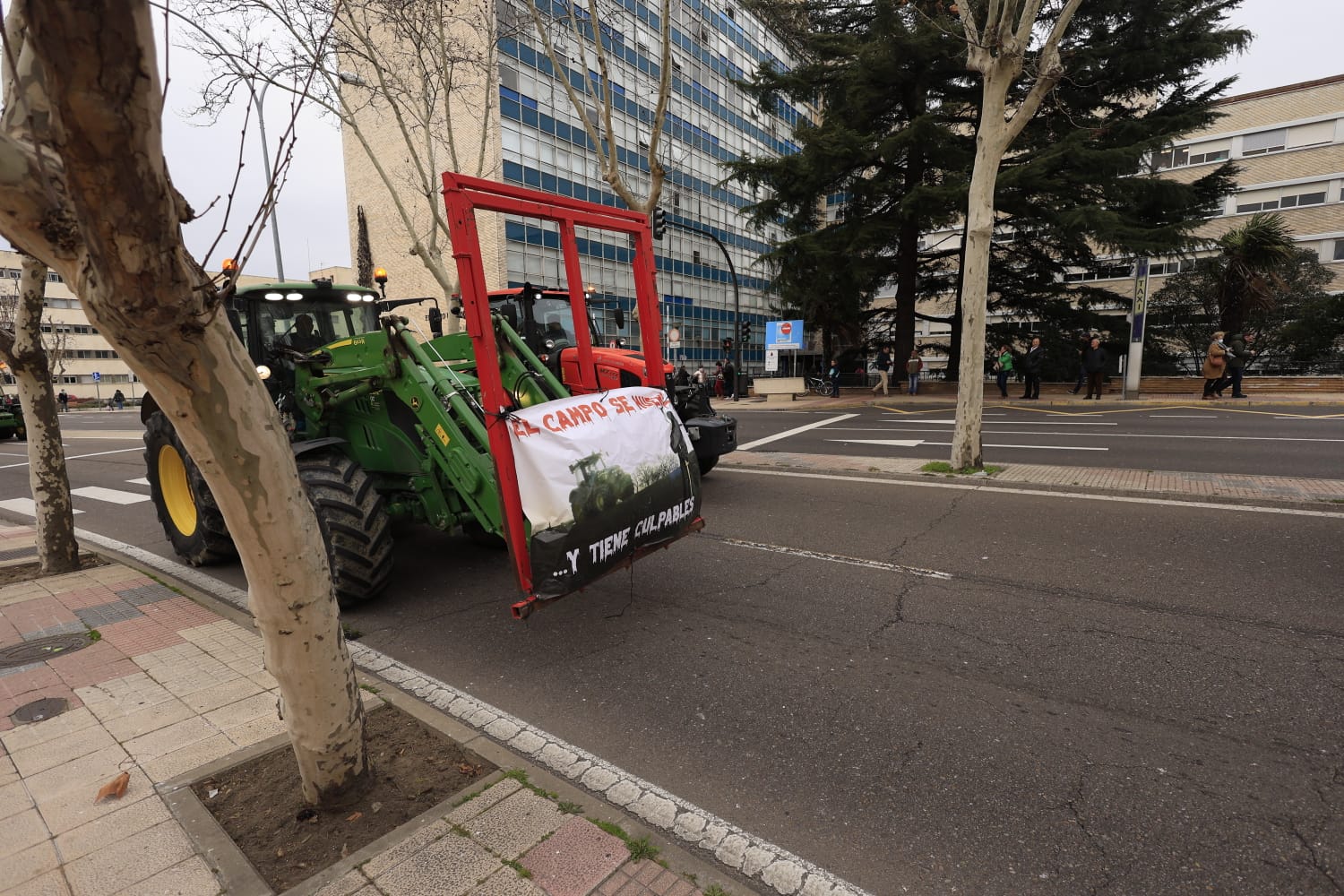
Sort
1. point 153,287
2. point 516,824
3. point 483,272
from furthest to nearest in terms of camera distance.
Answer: point 483,272
point 516,824
point 153,287

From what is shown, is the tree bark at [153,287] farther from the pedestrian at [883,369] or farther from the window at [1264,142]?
the window at [1264,142]

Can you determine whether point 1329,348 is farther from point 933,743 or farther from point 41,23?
point 41,23

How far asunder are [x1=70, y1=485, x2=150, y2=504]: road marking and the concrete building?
52.8 ft

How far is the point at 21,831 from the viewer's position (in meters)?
2.59

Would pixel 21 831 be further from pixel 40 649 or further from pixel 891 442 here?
pixel 891 442

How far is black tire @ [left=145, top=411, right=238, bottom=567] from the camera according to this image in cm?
593

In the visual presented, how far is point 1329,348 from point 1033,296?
42.8 ft

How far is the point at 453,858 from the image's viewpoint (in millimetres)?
2355

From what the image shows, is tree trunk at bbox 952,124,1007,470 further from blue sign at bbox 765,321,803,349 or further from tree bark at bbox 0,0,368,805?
blue sign at bbox 765,321,803,349

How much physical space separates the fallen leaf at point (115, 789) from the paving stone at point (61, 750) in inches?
17.3

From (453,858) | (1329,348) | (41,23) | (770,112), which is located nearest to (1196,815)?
(453,858)

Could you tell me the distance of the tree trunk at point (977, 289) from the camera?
9.02 metres

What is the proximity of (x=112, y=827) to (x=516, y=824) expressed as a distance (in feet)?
5.39

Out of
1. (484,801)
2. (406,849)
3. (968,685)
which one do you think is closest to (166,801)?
(406,849)
